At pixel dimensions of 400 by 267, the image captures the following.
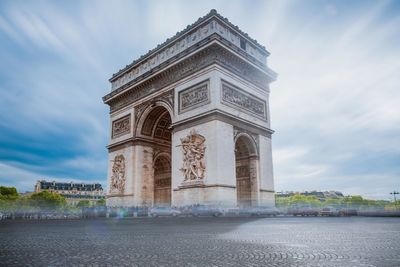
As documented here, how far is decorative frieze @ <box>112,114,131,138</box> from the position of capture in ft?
73.9

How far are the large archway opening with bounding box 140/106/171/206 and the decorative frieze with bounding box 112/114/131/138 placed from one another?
1.47 metres

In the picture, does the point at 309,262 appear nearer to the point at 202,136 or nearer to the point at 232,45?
the point at 202,136

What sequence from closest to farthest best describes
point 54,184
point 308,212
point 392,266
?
point 392,266
point 308,212
point 54,184

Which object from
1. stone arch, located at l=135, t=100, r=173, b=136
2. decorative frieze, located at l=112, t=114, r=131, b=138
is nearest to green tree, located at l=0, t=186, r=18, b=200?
decorative frieze, located at l=112, t=114, r=131, b=138

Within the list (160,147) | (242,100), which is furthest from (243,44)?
(160,147)

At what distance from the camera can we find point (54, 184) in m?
89.2

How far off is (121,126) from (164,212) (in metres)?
9.19

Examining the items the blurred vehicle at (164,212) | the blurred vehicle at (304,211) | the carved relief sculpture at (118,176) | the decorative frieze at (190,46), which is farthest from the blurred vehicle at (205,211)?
the decorative frieze at (190,46)

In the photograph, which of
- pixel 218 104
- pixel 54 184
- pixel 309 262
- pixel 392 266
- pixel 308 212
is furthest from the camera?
pixel 54 184

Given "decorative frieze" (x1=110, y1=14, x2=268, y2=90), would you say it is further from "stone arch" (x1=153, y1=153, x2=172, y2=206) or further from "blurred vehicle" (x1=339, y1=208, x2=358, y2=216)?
"blurred vehicle" (x1=339, y1=208, x2=358, y2=216)

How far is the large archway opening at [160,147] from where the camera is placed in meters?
21.7

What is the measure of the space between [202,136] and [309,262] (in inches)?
550

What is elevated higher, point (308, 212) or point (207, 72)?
point (207, 72)

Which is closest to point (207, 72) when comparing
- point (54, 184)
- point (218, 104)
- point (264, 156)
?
point (218, 104)
